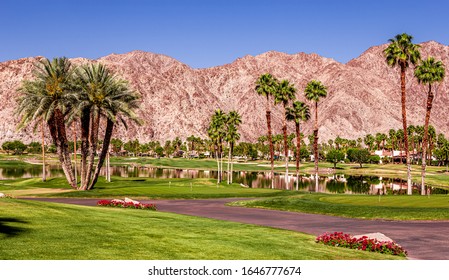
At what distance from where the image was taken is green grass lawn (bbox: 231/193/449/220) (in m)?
38.7

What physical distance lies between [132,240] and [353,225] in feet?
61.7

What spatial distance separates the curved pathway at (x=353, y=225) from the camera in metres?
25.6

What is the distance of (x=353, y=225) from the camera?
34.8 metres

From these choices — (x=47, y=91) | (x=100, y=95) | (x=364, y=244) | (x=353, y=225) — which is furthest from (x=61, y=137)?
(x=364, y=244)

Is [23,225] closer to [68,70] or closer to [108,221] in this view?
[108,221]

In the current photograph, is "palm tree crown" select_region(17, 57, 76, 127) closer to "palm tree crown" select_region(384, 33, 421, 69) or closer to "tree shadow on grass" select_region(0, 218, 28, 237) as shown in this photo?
"tree shadow on grass" select_region(0, 218, 28, 237)

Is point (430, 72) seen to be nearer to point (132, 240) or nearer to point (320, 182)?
point (132, 240)

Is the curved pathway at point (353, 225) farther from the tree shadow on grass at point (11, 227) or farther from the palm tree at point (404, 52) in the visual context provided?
the palm tree at point (404, 52)

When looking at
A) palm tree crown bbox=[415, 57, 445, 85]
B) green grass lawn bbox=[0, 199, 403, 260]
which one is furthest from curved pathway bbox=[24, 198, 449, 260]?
palm tree crown bbox=[415, 57, 445, 85]

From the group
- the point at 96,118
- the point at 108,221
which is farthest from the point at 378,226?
the point at 96,118

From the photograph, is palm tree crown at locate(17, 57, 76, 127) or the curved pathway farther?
palm tree crown at locate(17, 57, 76, 127)

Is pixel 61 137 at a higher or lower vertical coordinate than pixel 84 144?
higher

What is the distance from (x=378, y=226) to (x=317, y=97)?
179 ft
